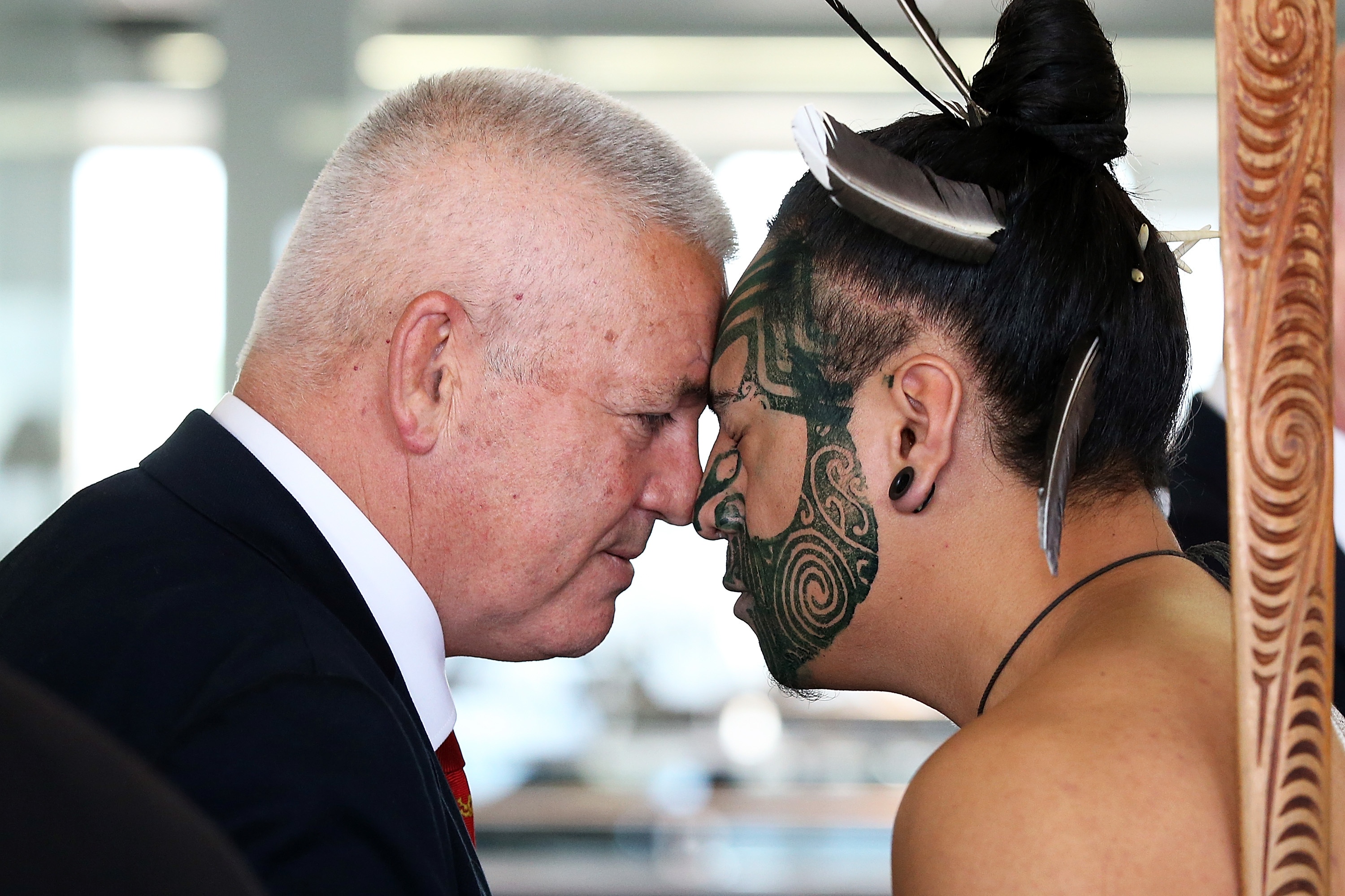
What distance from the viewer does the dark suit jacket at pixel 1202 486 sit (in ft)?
5.71

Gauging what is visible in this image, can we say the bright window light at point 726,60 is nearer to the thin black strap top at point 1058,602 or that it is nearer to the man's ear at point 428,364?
the man's ear at point 428,364

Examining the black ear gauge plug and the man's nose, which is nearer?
the black ear gauge plug

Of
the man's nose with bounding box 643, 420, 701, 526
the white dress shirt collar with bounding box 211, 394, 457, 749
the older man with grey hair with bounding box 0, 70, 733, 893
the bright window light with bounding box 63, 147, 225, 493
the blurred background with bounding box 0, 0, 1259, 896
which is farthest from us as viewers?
the bright window light with bounding box 63, 147, 225, 493

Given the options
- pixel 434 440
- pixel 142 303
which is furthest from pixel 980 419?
pixel 142 303

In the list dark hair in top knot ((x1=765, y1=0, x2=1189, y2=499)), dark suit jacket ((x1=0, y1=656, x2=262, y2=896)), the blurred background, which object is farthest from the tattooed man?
the blurred background

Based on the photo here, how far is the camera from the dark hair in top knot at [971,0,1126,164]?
1189 mm

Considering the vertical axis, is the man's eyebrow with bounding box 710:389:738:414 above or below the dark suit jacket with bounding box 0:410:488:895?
above

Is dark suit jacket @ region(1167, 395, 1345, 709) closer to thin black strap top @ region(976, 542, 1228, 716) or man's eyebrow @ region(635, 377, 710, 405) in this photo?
thin black strap top @ region(976, 542, 1228, 716)

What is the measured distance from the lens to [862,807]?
168 inches

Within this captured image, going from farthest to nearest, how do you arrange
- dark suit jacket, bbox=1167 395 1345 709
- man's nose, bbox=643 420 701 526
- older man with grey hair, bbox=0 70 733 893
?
dark suit jacket, bbox=1167 395 1345 709, man's nose, bbox=643 420 701 526, older man with grey hair, bbox=0 70 733 893

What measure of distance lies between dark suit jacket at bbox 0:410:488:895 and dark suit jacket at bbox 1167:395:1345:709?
118cm

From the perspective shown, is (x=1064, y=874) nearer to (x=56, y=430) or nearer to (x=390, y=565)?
(x=390, y=565)

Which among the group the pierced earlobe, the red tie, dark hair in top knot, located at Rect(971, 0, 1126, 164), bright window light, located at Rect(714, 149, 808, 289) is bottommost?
the red tie

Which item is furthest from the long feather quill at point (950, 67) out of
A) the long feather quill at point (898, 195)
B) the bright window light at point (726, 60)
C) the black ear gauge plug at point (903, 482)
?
the bright window light at point (726, 60)
